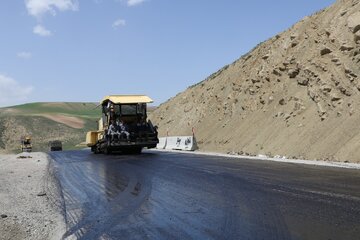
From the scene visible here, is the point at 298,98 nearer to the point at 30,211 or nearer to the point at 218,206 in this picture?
the point at 218,206

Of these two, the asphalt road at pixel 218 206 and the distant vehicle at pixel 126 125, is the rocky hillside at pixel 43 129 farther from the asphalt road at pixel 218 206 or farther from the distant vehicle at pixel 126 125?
the asphalt road at pixel 218 206

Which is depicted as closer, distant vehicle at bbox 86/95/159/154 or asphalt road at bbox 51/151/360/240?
asphalt road at bbox 51/151/360/240

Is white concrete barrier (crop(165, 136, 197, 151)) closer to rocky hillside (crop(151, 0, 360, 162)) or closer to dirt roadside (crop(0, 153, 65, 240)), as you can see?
rocky hillside (crop(151, 0, 360, 162))

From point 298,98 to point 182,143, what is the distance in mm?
9865

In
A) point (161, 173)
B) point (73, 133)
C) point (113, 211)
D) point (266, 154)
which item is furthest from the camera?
point (73, 133)

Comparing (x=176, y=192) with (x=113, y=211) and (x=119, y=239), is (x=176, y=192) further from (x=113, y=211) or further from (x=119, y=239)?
(x=119, y=239)

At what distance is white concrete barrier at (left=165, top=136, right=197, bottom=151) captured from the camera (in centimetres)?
3354

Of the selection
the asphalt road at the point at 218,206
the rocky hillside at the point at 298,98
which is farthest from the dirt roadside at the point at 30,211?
the rocky hillside at the point at 298,98

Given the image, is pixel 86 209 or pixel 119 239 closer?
pixel 119 239

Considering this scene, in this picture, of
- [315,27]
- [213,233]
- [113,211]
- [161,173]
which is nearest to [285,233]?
[213,233]

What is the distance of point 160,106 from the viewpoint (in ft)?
209

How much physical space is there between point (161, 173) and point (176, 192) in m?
4.92

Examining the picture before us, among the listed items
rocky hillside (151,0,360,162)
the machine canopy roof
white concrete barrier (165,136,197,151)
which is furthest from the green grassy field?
the machine canopy roof

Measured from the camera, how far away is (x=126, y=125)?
28.9 metres
